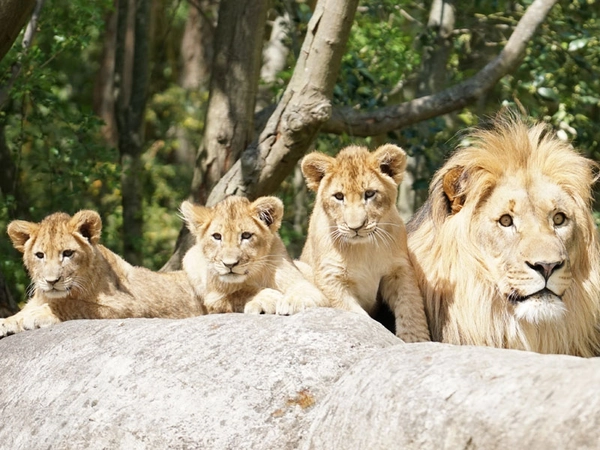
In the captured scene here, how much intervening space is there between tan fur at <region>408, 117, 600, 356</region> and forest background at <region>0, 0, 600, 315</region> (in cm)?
75

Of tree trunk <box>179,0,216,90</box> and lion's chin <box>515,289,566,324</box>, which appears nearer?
lion's chin <box>515,289,566,324</box>

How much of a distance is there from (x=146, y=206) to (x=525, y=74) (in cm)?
594

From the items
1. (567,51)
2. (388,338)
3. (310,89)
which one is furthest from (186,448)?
(567,51)

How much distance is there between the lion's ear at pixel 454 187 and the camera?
5246 mm

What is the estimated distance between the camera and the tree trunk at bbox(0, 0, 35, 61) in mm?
6332

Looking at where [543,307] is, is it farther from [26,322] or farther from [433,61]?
[433,61]

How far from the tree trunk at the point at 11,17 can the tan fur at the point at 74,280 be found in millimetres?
1244

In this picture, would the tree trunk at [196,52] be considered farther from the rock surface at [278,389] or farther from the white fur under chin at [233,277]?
the rock surface at [278,389]

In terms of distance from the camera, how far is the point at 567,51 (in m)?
10.2

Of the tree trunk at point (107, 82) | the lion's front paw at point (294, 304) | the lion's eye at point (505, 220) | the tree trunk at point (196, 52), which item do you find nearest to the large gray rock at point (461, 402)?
the lion's front paw at point (294, 304)

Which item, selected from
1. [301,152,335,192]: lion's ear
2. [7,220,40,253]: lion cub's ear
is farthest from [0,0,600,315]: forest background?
[7,220,40,253]: lion cub's ear

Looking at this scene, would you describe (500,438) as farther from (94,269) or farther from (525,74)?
(525,74)

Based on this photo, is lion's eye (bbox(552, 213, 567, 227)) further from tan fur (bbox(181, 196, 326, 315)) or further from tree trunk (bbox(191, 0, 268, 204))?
tree trunk (bbox(191, 0, 268, 204))

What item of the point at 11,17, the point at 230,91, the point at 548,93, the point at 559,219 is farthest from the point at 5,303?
the point at 548,93
